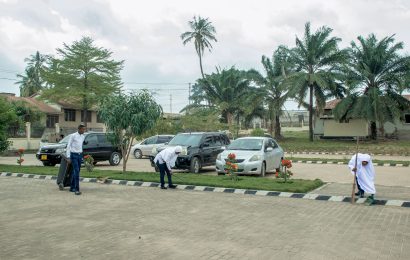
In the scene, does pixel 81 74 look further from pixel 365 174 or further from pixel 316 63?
pixel 365 174

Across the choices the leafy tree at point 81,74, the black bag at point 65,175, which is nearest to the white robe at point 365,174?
the black bag at point 65,175

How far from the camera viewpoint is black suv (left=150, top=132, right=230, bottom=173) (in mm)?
17406

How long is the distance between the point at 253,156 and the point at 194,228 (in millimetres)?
8674

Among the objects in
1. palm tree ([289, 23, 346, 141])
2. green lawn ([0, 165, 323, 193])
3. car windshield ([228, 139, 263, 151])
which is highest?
palm tree ([289, 23, 346, 141])

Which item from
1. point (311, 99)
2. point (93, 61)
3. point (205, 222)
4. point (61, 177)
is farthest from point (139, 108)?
point (93, 61)

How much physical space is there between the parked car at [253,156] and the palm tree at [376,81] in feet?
67.8

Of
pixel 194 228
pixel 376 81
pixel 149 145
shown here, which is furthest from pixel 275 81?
pixel 194 228

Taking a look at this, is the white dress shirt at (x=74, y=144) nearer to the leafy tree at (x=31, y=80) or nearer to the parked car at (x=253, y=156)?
Result: the parked car at (x=253, y=156)

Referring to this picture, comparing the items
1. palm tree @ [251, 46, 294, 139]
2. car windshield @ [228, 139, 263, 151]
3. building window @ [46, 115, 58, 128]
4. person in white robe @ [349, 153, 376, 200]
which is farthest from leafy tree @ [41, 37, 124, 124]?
person in white robe @ [349, 153, 376, 200]

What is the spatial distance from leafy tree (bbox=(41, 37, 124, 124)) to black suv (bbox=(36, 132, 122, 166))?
23.9 metres

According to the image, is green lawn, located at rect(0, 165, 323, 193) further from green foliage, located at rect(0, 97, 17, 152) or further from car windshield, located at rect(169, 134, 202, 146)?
green foliage, located at rect(0, 97, 17, 152)

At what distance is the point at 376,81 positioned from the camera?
38062 millimetres

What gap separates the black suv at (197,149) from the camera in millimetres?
17406

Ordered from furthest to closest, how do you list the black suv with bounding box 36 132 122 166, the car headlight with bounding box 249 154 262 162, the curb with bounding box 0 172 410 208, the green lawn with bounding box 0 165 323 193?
the black suv with bounding box 36 132 122 166, the car headlight with bounding box 249 154 262 162, the green lawn with bounding box 0 165 323 193, the curb with bounding box 0 172 410 208
